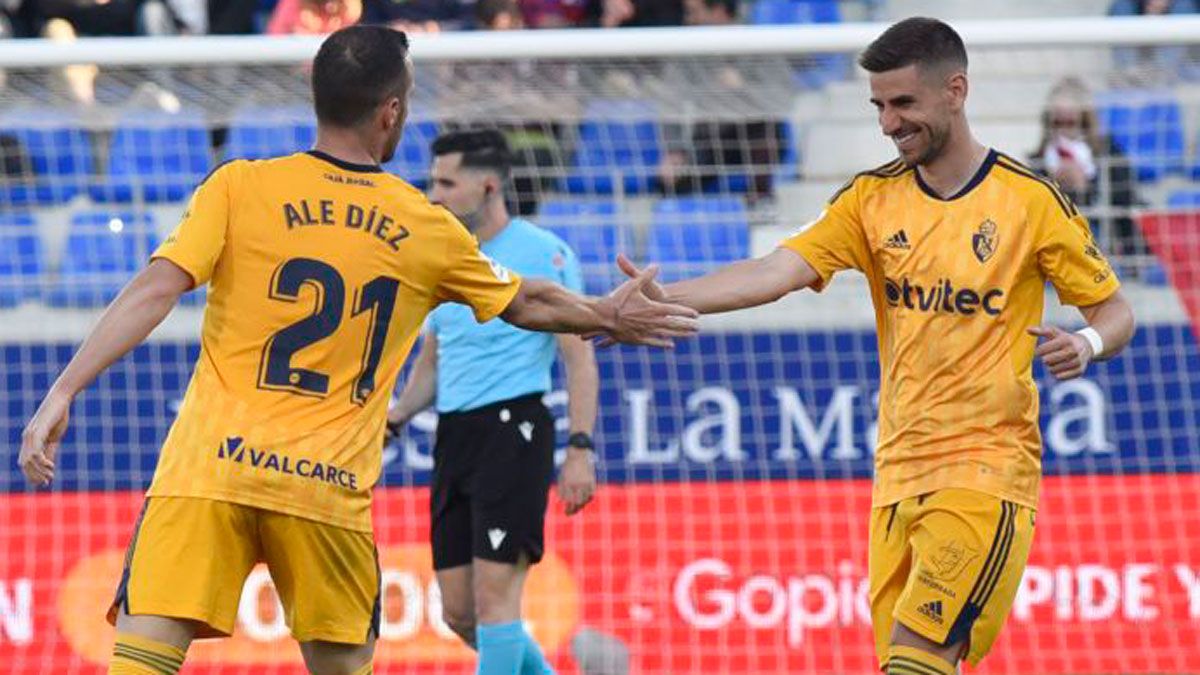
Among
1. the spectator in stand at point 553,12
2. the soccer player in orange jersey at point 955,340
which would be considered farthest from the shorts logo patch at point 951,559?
the spectator in stand at point 553,12

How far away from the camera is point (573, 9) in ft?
43.0

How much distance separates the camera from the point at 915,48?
19.3ft

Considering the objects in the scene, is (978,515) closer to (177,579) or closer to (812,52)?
(177,579)

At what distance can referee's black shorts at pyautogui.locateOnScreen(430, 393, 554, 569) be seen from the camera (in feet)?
26.2

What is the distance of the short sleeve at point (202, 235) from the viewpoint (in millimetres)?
5312

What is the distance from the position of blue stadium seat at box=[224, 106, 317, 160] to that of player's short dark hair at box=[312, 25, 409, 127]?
4.96 m

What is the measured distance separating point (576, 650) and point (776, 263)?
425 centimetres

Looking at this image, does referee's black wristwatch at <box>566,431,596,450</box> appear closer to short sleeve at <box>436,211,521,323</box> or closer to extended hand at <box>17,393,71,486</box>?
short sleeve at <box>436,211,521,323</box>

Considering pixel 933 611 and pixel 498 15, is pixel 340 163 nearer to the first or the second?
pixel 933 611

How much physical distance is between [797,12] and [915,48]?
292 inches

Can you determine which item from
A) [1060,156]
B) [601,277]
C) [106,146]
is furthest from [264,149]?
[1060,156]

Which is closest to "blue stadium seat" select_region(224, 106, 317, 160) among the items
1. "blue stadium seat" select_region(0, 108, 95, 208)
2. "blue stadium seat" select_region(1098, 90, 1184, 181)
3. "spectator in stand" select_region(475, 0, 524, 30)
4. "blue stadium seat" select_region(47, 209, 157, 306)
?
"blue stadium seat" select_region(47, 209, 157, 306)

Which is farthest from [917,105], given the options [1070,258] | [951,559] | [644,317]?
[951,559]

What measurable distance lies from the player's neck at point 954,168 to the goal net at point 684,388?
12.1 ft
